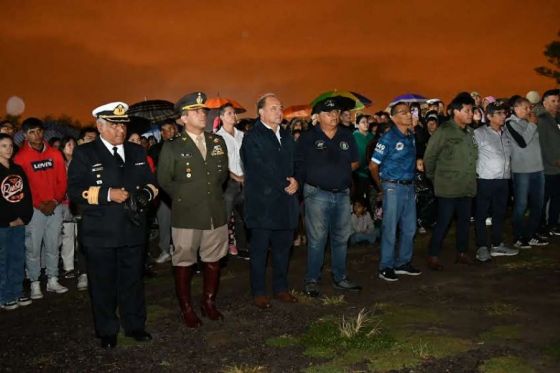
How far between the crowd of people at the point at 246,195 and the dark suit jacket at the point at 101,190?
0.5 inches

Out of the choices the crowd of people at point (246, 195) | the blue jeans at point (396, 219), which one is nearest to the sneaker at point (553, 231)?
the crowd of people at point (246, 195)

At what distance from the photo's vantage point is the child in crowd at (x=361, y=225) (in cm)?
1195

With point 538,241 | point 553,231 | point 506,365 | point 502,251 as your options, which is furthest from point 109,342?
point 553,231

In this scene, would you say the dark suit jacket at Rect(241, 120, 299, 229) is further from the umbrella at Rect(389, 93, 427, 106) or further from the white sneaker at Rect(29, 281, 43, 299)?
the umbrella at Rect(389, 93, 427, 106)

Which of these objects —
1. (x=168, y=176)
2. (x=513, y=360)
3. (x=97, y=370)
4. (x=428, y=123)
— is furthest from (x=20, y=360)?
(x=428, y=123)

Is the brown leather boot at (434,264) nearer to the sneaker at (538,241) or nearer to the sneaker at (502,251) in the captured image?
the sneaker at (502,251)

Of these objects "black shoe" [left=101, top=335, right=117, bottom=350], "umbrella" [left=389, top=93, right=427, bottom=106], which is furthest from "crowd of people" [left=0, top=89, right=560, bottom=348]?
"umbrella" [left=389, top=93, right=427, bottom=106]

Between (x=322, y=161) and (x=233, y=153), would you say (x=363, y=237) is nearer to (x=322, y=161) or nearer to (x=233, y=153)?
(x=233, y=153)

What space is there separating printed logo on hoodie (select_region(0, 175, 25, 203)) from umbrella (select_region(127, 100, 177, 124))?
6.56 meters

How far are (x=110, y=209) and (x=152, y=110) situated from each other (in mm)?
9170

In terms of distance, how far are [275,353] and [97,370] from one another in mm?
1691

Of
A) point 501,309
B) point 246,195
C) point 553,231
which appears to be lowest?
point 501,309

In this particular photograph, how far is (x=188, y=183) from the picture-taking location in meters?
6.86

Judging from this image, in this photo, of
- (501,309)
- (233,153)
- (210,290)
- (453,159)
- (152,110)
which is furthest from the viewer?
(152,110)
